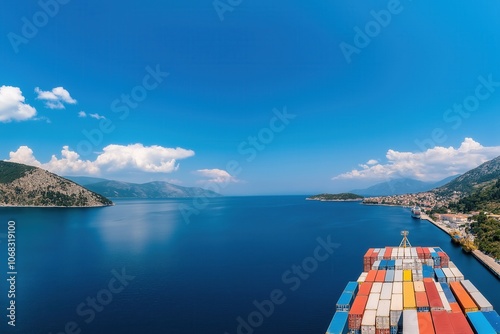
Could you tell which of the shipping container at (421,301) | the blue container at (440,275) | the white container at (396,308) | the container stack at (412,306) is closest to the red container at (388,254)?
the container stack at (412,306)

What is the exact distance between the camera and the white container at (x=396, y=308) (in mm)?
26839

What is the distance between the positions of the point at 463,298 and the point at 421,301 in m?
7.89

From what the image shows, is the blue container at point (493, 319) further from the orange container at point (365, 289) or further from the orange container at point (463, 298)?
the orange container at point (365, 289)

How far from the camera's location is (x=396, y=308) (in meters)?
28.0

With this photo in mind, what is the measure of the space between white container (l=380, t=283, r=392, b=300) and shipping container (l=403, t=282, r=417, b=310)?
1.37 metres

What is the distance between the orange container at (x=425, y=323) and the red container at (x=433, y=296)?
1133 mm

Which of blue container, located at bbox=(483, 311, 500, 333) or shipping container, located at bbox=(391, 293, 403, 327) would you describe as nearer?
shipping container, located at bbox=(391, 293, 403, 327)

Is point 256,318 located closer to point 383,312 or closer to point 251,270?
point 383,312

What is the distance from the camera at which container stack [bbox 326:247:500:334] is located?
25.9m

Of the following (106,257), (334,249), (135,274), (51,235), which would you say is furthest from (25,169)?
(334,249)

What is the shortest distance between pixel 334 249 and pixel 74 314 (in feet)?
173

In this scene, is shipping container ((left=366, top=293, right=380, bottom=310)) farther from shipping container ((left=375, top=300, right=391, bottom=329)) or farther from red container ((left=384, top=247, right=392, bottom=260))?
red container ((left=384, top=247, right=392, bottom=260))

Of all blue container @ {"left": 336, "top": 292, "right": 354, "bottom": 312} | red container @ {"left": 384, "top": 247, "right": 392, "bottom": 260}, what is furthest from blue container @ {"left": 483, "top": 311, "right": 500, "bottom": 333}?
red container @ {"left": 384, "top": 247, "right": 392, "bottom": 260}

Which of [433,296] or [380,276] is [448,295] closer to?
[433,296]
